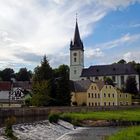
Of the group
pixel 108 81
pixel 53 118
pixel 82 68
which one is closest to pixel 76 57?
pixel 82 68

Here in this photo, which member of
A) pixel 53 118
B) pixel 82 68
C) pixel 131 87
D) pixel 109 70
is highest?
pixel 82 68

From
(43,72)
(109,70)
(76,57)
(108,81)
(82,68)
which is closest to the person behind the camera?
(43,72)

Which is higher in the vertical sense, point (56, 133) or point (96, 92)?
point (96, 92)

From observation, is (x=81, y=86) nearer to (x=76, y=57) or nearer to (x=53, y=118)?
(x=76, y=57)

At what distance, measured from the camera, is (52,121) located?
58875 mm

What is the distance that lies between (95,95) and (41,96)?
3584 centimetres

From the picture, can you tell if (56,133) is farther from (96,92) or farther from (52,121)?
(96,92)

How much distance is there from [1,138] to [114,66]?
122608 millimetres

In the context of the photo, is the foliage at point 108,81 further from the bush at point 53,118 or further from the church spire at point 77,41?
the bush at point 53,118

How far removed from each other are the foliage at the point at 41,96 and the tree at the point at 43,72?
9826mm

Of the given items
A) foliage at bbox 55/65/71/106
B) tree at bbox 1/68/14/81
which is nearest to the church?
tree at bbox 1/68/14/81

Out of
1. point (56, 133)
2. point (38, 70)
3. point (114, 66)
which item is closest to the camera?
point (56, 133)

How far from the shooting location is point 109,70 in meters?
154

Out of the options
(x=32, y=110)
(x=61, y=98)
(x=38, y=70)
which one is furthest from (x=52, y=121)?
(x=38, y=70)
